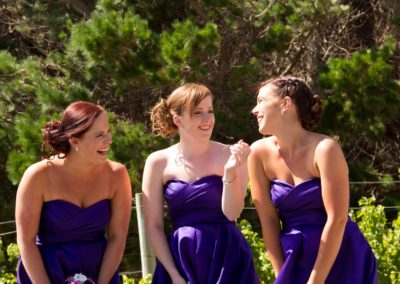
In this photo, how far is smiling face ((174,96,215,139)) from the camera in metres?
4.41

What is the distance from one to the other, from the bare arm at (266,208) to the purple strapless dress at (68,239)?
0.70 metres

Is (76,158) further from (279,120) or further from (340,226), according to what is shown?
(340,226)

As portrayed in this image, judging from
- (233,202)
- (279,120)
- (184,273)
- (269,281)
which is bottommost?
(269,281)

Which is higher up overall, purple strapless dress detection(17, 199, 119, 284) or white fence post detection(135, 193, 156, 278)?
purple strapless dress detection(17, 199, 119, 284)

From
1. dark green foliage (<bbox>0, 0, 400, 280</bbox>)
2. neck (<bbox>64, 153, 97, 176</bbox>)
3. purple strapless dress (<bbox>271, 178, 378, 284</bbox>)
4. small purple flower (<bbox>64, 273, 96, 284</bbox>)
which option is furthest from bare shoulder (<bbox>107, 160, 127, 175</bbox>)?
dark green foliage (<bbox>0, 0, 400, 280</bbox>)

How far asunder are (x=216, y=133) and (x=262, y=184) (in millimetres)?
5123

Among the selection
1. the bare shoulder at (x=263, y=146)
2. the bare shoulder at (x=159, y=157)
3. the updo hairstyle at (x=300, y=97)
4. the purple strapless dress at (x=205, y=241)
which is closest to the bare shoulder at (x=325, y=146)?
the updo hairstyle at (x=300, y=97)

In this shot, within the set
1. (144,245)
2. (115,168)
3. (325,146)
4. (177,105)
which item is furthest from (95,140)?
(144,245)

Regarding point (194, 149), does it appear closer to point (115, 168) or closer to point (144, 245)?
point (115, 168)

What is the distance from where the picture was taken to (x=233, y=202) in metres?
4.27

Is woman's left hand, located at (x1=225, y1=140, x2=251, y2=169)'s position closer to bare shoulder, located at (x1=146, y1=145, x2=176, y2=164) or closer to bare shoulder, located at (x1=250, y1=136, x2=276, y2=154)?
bare shoulder, located at (x1=250, y1=136, x2=276, y2=154)

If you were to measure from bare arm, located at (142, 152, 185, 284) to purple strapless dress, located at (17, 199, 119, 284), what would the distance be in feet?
0.66

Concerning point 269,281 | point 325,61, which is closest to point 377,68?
point 325,61

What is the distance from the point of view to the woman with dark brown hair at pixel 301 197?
4.25m
